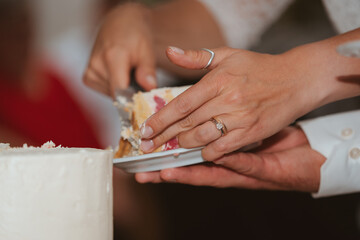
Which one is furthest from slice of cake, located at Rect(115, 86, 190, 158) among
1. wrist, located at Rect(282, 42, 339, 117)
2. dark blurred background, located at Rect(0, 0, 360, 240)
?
dark blurred background, located at Rect(0, 0, 360, 240)

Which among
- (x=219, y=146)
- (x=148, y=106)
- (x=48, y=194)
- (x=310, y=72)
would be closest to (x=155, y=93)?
(x=148, y=106)

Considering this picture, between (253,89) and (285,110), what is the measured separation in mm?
112

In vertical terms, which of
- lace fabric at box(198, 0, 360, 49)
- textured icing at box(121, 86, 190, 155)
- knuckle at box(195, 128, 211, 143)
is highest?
lace fabric at box(198, 0, 360, 49)

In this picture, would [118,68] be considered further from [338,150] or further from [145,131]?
[338,150]

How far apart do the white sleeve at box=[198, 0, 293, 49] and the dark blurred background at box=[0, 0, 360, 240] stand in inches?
8.0

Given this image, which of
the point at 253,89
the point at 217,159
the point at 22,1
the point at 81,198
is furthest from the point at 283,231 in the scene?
the point at 22,1

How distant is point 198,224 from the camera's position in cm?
217

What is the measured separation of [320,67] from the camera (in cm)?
100

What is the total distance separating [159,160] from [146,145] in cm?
8

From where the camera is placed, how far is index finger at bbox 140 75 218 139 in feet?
3.05

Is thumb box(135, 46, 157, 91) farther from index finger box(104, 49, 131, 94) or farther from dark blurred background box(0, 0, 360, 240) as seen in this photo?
Result: dark blurred background box(0, 0, 360, 240)

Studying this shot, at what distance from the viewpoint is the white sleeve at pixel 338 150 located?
3.91 feet

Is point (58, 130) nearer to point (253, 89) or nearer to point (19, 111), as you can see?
point (19, 111)

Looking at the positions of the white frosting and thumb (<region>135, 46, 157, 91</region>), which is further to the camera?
thumb (<region>135, 46, 157, 91</region>)
